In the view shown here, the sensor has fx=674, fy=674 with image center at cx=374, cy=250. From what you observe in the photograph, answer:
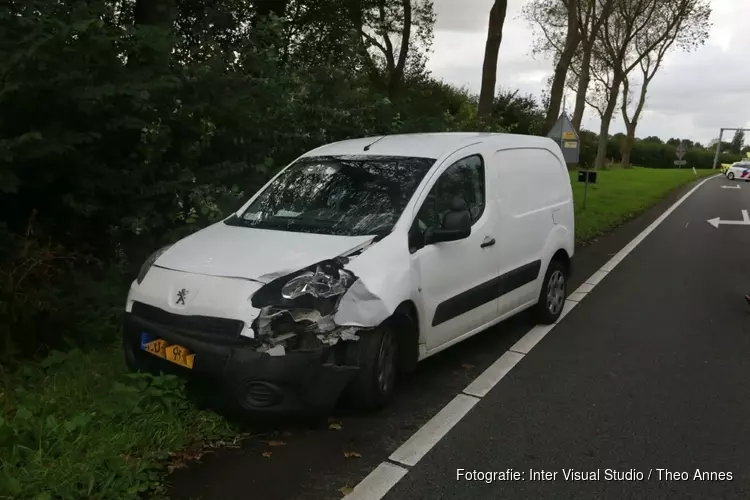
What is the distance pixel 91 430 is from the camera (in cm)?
378

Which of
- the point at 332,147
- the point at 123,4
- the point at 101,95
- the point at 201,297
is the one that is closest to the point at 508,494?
the point at 201,297

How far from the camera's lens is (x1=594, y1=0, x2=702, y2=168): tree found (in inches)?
1467

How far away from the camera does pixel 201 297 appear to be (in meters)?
3.99

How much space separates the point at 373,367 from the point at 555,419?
1.28m

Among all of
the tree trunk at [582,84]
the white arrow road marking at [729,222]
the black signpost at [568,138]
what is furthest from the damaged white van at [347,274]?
the tree trunk at [582,84]

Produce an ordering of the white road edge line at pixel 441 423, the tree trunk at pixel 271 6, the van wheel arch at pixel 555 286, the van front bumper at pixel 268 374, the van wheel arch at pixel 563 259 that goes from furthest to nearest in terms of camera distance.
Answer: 1. the tree trunk at pixel 271 6
2. the van wheel arch at pixel 563 259
3. the van wheel arch at pixel 555 286
4. the van front bumper at pixel 268 374
5. the white road edge line at pixel 441 423

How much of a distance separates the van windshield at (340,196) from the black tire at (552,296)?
2218 mm

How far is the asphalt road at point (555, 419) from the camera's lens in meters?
3.58

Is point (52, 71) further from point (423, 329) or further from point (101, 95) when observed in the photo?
point (423, 329)

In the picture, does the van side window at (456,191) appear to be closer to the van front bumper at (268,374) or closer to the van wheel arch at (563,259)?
the van front bumper at (268,374)

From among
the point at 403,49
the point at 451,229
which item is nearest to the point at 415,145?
the point at 451,229

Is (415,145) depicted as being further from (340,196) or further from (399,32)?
(399,32)

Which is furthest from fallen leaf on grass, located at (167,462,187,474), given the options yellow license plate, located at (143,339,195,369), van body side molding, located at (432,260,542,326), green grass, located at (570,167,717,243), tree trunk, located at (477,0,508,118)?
tree trunk, located at (477,0,508,118)

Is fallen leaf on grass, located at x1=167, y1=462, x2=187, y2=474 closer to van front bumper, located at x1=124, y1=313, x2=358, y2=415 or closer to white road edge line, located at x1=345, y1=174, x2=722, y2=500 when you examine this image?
van front bumper, located at x1=124, y1=313, x2=358, y2=415
